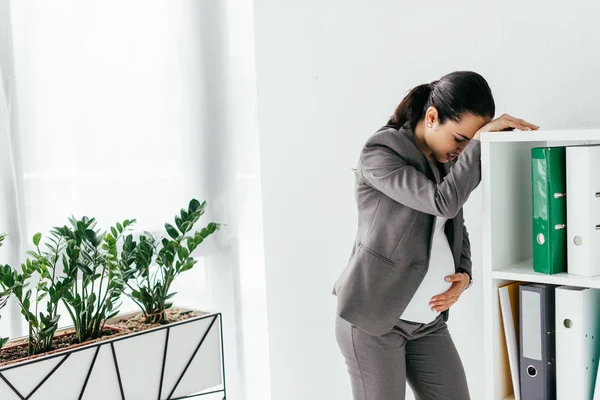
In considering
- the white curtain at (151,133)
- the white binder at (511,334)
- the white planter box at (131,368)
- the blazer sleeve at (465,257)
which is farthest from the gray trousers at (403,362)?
the white curtain at (151,133)

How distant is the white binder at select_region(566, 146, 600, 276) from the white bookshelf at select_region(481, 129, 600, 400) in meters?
0.04

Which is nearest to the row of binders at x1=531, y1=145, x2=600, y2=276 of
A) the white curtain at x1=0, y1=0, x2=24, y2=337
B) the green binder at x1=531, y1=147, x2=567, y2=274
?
the green binder at x1=531, y1=147, x2=567, y2=274

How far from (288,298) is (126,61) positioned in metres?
1.01

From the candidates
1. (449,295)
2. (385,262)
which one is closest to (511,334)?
(449,295)

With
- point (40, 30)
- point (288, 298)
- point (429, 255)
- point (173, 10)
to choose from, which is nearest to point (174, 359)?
point (288, 298)

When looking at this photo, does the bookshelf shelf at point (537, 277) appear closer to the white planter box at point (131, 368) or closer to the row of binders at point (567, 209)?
the row of binders at point (567, 209)

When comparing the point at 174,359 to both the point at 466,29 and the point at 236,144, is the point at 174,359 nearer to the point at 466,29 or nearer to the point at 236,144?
the point at 236,144

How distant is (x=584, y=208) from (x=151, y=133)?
4.94ft

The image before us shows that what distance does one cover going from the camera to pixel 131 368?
183 centimetres

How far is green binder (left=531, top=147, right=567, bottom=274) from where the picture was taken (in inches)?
55.9

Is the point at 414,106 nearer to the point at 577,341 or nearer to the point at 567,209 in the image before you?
the point at 567,209

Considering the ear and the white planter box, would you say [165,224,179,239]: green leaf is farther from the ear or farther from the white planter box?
the ear

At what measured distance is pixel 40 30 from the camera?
2.10m

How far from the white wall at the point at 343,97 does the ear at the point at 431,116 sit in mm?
399
